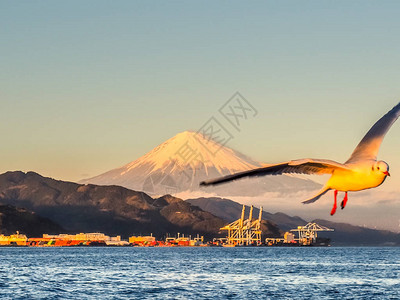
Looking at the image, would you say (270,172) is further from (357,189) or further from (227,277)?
(227,277)

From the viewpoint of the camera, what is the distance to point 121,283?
97938 millimetres

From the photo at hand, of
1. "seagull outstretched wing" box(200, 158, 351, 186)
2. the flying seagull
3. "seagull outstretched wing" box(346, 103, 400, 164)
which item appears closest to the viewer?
the flying seagull

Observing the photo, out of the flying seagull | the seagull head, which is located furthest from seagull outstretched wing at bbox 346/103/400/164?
the seagull head

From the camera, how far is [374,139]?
10.0 metres

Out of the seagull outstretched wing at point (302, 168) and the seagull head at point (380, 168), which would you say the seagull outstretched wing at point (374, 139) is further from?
the seagull head at point (380, 168)

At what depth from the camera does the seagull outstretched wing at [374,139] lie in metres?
8.96

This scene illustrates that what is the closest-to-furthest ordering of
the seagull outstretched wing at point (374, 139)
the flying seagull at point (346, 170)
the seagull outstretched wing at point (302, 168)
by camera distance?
1. the flying seagull at point (346, 170)
2. the seagull outstretched wing at point (302, 168)
3. the seagull outstretched wing at point (374, 139)

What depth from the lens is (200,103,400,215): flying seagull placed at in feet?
25.3

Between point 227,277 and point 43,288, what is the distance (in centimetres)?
3355

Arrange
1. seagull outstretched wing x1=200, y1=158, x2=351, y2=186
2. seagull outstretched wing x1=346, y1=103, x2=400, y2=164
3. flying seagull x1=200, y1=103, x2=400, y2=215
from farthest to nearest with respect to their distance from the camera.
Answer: seagull outstretched wing x1=346, y1=103, x2=400, y2=164 < seagull outstretched wing x1=200, y1=158, x2=351, y2=186 < flying seagull x1=200, y1=103, x2=400, y2=215

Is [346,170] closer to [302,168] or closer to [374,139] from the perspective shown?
[302,168]

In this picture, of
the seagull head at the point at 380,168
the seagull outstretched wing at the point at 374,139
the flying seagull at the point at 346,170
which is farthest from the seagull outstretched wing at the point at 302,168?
the seagull head at the point at 380,168

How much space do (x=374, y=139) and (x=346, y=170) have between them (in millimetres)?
1995

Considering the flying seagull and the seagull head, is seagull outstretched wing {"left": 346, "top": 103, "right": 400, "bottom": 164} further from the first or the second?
the seagull head
